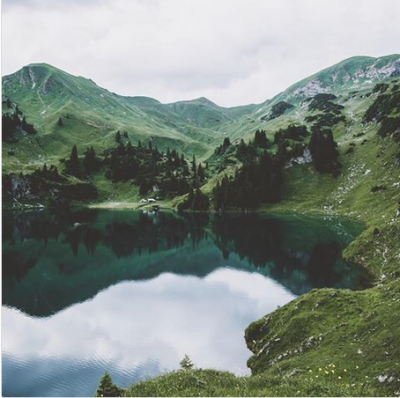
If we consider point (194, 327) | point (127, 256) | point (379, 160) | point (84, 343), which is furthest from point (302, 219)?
point (84, 343)

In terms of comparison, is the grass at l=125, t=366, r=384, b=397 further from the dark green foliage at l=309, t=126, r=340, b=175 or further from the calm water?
the dark green foliage at l=309, t=126, r=340, b=175

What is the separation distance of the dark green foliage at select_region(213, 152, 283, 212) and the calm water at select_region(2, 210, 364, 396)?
34485 mm

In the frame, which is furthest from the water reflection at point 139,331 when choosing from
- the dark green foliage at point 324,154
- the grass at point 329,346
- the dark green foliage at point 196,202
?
the dark green foliage at point 324,154

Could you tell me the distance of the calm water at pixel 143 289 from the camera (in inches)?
1772

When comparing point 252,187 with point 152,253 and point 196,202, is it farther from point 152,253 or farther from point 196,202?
point 152,253

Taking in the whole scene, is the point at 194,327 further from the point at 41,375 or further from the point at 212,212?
the point at 212,212

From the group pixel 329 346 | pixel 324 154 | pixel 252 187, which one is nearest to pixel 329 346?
pixel 329 346

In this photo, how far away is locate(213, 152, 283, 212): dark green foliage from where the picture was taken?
18000 centimetres

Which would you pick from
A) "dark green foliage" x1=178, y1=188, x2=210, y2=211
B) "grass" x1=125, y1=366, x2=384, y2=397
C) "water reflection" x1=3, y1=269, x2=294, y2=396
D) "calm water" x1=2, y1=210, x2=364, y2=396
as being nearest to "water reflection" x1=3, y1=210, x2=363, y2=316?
"calm water" x1=2, y1=210, x2=364, y2=396

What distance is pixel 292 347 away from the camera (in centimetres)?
3866

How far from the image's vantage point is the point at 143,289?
7819 centimetres

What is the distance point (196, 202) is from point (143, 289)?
11181 centimetres

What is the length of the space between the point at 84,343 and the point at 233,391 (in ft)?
123

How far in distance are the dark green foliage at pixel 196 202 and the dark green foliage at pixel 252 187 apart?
4910 mm
